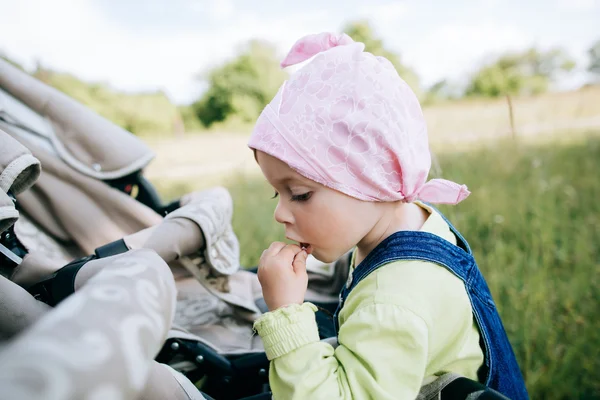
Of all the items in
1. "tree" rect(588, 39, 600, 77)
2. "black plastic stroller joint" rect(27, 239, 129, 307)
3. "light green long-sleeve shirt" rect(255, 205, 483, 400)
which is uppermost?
"black plastic stroller joint" rect(27, 239, 129, 307)

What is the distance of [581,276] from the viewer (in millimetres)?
1878

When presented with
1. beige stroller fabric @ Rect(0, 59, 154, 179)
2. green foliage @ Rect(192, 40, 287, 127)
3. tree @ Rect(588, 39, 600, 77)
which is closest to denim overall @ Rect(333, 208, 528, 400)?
beige stroller fabric @ Rect(0, 59, 154, 179)

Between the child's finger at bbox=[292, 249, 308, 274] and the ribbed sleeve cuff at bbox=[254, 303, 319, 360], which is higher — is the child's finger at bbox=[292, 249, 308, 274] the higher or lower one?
the higher one

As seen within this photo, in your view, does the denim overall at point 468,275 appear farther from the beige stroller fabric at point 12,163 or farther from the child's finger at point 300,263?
the beige stroller fabric at point 12,163

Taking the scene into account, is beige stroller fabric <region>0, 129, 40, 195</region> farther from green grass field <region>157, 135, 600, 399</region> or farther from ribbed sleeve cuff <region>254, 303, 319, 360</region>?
green grass field <region>157, 135, 600, 399</region>

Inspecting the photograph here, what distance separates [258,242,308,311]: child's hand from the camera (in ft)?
2.97

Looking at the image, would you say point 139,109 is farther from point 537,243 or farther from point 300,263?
point 300,263

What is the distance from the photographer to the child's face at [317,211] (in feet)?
3.03

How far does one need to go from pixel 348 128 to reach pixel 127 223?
0.88 metres

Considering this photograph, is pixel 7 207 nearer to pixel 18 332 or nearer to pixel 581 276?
pixel 18 332

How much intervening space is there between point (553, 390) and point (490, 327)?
2.26ft

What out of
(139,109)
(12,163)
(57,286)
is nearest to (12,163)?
(12,163)

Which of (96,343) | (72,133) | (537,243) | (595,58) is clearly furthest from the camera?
(595,58)

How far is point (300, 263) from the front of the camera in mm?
958
